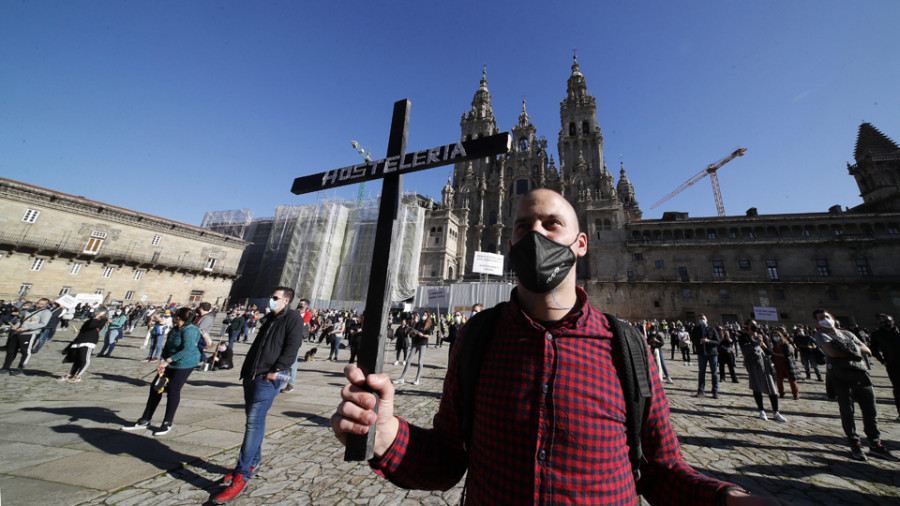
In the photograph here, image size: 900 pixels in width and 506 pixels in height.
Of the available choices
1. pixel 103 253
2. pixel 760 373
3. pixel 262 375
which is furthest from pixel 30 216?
pixel 760 373

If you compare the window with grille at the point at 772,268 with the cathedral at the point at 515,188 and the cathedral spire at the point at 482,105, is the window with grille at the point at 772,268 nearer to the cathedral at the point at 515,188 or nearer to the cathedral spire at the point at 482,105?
the cathedral at the point at 515,188

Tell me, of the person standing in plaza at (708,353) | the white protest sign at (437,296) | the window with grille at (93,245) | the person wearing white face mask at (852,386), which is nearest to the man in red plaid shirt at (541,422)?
the person wearing white face mask at (852,386)

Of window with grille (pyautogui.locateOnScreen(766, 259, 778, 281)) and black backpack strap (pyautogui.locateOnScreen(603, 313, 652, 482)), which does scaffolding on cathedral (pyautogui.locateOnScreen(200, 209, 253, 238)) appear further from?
window with grille (pyautogui.locateOnScreen(766, 259, 778, 281))

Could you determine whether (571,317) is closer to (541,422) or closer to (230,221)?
(541,422)

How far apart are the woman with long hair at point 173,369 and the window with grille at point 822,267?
1701 inches

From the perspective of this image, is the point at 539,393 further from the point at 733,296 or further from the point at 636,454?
the point at 733,296

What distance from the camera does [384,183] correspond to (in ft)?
5.35

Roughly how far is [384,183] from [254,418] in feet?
10.1

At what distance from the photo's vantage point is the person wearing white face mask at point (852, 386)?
424 centimetres

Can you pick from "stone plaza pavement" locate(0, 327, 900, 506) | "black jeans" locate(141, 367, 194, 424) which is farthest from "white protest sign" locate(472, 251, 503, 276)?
"black jeans" locate(141, 367, 194, 424)

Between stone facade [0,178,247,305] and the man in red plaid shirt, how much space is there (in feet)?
113

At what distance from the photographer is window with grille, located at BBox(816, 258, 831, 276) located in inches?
1093

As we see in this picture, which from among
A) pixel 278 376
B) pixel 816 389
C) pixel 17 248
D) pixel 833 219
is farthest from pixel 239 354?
pixel 833 219

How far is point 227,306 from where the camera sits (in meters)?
31.5
